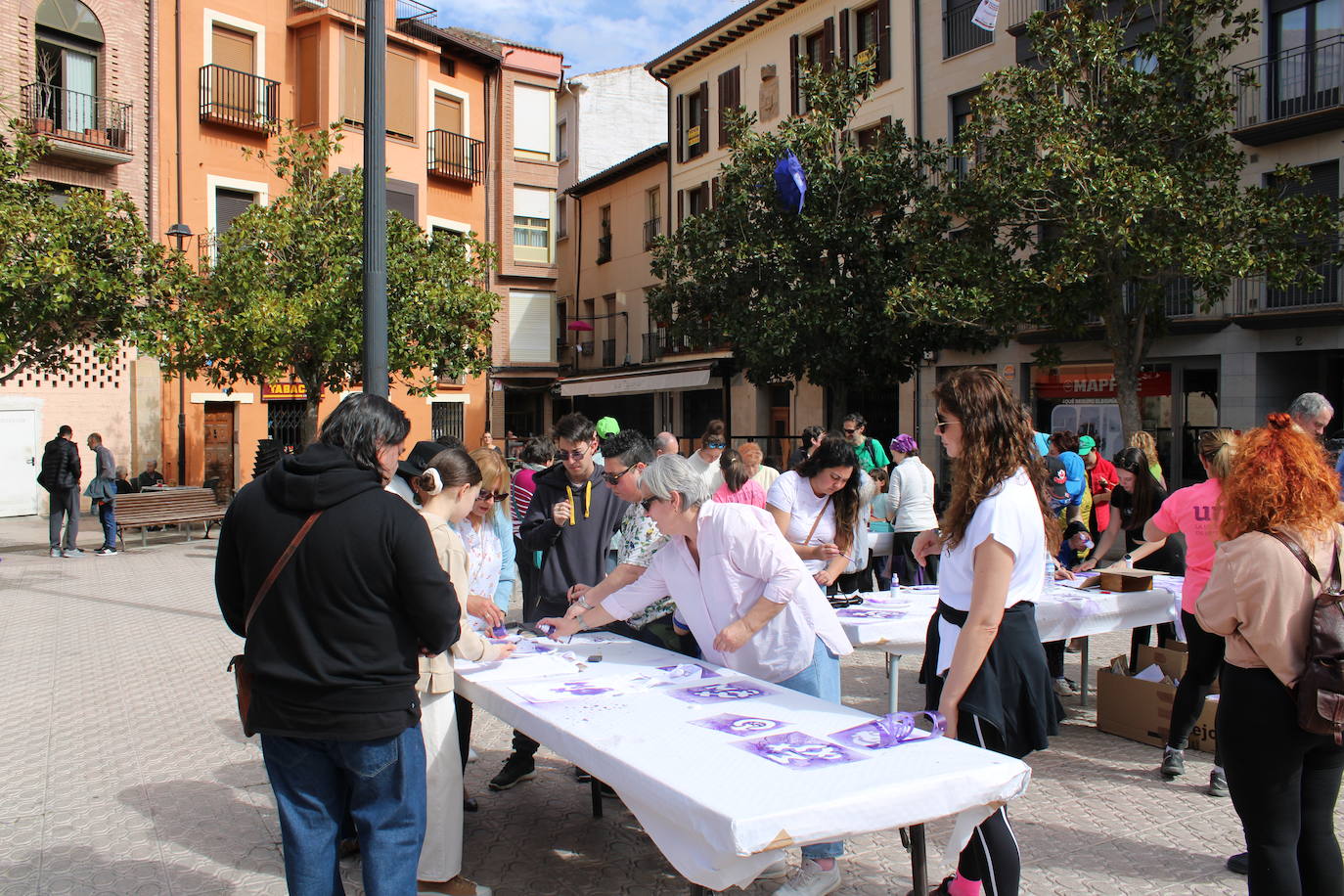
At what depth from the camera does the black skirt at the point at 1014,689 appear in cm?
328

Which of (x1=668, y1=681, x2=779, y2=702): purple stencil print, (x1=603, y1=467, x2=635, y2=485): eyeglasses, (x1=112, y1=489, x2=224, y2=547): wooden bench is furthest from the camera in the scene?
(x1=112, y1=489, x2=224, y2=547): wooden bench

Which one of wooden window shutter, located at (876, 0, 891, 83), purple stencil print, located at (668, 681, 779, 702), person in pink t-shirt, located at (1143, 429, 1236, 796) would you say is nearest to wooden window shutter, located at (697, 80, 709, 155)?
wooden window shutter, located at (876, 0, 891, 83)

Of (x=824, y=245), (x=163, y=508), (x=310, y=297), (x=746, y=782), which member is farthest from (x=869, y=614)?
(x=824, y=245)

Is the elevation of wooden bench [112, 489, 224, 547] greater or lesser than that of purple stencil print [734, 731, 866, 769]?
lesser

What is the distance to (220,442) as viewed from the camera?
25.9m

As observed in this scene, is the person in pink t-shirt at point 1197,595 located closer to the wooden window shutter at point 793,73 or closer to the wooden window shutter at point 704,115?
the wooden window shutter at point 793,73

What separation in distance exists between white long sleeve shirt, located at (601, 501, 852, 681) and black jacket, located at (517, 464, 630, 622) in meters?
1.25

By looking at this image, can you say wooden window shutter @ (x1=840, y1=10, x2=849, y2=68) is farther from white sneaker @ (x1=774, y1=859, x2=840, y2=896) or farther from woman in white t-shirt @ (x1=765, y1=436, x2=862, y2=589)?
white sneaker @ (x1=774, y1=859, x2=840, y2=896)

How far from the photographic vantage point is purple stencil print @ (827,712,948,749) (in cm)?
301

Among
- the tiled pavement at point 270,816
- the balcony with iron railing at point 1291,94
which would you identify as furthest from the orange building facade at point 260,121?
the balcony with iron railing at point 1291,94

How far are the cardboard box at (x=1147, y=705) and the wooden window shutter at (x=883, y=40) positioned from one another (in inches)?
781

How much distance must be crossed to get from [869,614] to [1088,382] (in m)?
15.9

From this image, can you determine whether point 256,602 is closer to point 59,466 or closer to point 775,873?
point 775,873

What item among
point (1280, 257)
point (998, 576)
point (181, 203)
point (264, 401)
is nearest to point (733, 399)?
point (264, 401)
